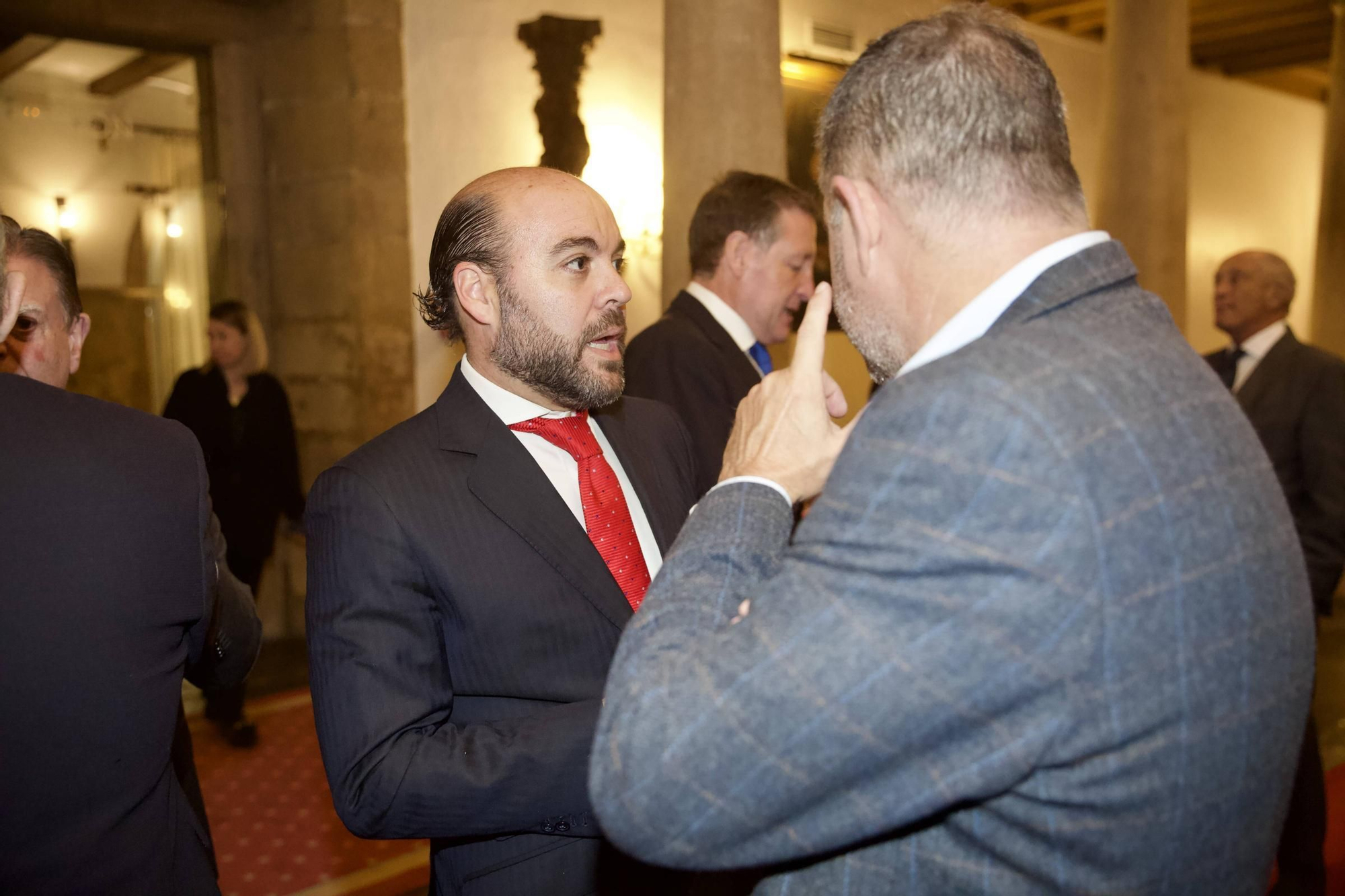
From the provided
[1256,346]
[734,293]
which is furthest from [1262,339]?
[734,293]

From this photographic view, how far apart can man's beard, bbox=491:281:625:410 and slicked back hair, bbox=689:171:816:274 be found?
1.57 meters

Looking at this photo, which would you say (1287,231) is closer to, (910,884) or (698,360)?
(698,360)

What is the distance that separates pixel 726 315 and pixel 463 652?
1.93 m

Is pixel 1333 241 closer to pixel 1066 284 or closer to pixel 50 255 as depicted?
pixel 1066 284

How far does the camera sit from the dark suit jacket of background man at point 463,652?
1.27m

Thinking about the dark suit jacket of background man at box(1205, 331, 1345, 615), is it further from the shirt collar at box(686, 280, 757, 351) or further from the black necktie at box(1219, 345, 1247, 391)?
the shirt collar at box(686, 280, 757, 351)

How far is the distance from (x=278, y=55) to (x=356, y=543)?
4976mm

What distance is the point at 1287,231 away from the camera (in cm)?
1232

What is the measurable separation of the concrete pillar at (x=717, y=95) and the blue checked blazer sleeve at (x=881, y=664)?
353 cm

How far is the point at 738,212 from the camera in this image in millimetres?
3131

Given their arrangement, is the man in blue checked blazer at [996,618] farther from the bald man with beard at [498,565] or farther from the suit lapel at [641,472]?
the suit lapel at [641,472]

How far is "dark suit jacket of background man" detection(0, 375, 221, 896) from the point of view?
1.20 m

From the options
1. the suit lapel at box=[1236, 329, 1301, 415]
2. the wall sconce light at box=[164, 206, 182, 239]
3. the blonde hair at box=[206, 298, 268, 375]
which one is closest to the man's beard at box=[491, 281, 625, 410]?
the suit lapel at box=[1236, 329, 1301, 415]

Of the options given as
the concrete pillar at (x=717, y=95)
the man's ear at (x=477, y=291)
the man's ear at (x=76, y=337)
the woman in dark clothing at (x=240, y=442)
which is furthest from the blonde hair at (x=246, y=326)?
the man's ear at (x=477, y=291)
